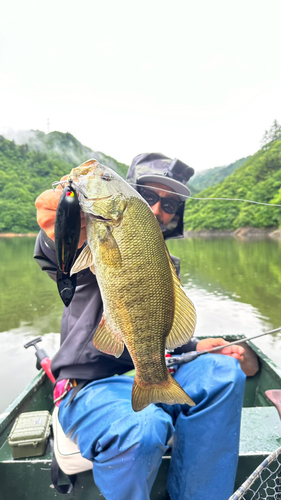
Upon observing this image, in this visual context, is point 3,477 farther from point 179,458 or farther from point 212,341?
point 212,341

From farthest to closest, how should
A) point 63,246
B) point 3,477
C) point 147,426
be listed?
point 3,477
point 147,426
point 63,246

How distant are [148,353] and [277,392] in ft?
3.86

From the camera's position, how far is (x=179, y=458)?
1848mm

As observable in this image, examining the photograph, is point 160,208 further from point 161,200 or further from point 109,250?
point 109,250

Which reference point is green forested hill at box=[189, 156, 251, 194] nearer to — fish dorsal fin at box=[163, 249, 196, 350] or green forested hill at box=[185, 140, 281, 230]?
green forested hill at box=[185, 140, 281, 230]

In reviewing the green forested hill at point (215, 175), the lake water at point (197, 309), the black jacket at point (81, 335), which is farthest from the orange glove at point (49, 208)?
the green forested hill at point (215, 175)

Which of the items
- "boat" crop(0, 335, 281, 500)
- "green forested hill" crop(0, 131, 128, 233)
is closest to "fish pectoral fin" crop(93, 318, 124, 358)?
"boat" crop(0, 335, 281, 500)

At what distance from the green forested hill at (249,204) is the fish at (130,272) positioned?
48270mm

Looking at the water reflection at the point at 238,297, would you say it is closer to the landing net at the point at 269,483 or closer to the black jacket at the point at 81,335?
the landing net at the point at 269,483

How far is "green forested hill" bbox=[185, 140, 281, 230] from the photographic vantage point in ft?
158

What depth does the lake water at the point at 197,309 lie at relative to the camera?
6566 millimetres

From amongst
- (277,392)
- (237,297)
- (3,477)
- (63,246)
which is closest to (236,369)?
(277,392)

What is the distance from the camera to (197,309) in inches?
399

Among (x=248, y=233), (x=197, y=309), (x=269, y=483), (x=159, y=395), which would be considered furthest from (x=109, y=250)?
(x=248, y=233)
